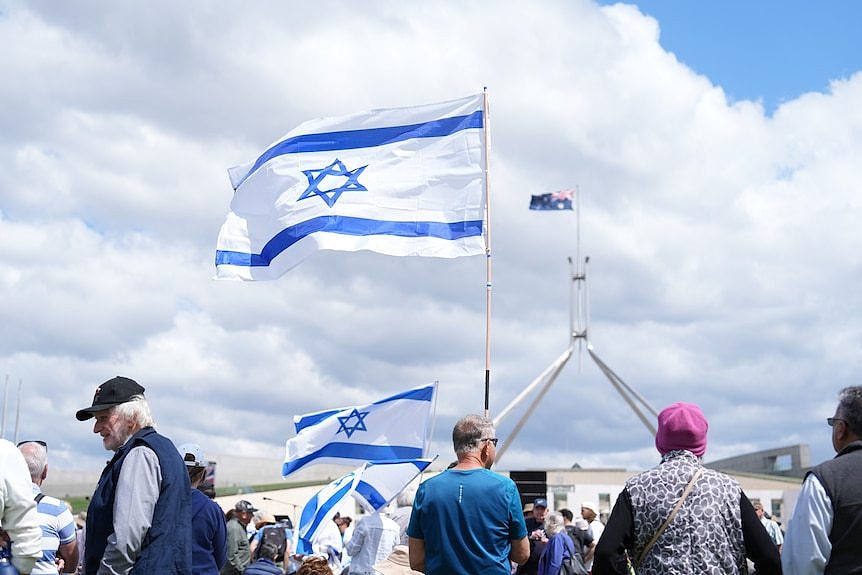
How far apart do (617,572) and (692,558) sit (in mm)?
372

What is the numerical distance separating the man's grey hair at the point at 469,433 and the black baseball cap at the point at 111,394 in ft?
6.15

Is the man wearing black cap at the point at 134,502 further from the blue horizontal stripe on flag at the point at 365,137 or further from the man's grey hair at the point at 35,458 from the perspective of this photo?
the blue horizontal stripe on flag at the point at 365,137

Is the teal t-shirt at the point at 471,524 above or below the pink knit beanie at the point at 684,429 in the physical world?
below

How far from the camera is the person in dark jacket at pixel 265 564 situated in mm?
10609

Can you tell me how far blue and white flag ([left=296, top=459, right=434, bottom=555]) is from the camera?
13195 millimetres

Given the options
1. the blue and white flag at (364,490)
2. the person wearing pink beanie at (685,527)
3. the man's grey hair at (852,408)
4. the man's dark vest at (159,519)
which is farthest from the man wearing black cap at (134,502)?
the blue and white flag at (364,490)

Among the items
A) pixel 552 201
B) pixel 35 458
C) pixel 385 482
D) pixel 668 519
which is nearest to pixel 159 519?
pixel 668 519

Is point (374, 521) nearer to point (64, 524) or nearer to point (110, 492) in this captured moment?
point (64, 524)

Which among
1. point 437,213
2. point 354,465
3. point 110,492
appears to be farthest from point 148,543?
point 354,465

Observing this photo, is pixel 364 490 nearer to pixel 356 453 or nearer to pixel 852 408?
pixel 356 453

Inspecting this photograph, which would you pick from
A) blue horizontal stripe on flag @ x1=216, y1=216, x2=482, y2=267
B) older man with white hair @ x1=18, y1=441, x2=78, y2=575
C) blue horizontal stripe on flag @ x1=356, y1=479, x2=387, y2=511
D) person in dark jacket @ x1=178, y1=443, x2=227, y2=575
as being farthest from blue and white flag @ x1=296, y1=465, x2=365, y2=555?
older man with white hair @ x1=18, y1=441, x2=78, y2=575

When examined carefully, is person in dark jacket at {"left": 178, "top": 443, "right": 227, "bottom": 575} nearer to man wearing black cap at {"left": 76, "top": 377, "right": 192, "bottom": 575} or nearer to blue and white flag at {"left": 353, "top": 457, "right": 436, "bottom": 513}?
man wearing black cap at {"left": 76, "top": 377, "right": 192, "bottom": 575}

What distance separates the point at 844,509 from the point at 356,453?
9280 millimetres

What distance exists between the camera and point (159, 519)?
5594mm
